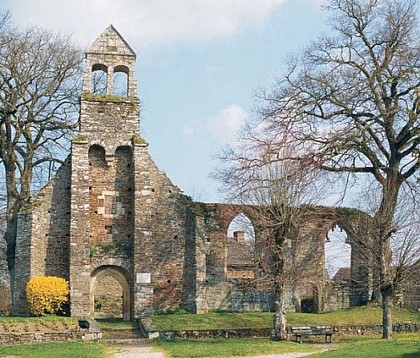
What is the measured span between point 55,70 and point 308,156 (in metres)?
14.5

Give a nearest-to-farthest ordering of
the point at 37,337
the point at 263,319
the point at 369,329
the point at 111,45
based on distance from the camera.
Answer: the point at 37,337, the point at 369,329, the point at 263,319, the point at 111,45

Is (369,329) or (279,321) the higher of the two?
(279,321)

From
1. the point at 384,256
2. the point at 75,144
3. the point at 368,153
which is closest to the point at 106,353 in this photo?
the point at 384,256

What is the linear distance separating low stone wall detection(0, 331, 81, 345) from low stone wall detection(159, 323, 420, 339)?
3279 millimetres

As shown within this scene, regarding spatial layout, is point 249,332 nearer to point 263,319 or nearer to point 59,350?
point 263,319

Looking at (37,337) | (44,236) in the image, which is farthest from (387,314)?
(44,236)

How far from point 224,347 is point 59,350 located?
16.7ft

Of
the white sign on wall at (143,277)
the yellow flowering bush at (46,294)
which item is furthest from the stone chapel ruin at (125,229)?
the yellow flowering bush at (46,294)

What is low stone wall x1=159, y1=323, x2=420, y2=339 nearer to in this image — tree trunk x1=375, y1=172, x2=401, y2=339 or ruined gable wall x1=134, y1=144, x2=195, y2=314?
tree trunk x1=375, y1=172, x2=401, y2=339

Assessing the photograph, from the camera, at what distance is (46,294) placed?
29672 millimetres

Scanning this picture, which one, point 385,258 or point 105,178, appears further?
point 105,178

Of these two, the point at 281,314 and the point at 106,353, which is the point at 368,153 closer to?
the point at 281,314

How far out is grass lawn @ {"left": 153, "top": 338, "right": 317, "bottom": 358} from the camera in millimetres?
21364

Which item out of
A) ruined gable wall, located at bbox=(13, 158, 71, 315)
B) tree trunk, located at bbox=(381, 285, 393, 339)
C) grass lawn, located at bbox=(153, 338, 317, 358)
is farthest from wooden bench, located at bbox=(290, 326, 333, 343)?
ruined gable wall, located at bbox=(13, 158, 71, 315)
